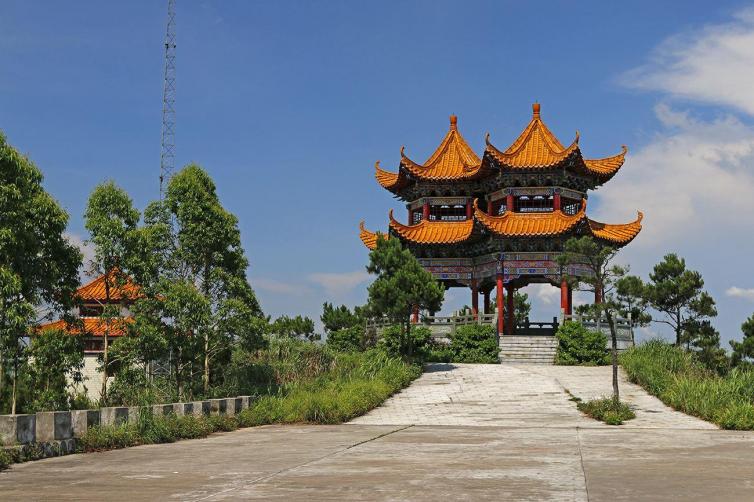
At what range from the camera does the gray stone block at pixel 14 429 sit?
12477mm

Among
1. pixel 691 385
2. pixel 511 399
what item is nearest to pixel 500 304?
pixel 511 399

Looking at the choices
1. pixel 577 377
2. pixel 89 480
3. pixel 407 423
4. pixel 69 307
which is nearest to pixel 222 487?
pixel 89 480

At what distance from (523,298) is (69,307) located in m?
32.3

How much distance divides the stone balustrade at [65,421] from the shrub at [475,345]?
16357 mm

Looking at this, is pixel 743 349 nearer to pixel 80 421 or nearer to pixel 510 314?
pixel 510 314

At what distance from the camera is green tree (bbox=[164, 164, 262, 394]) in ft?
72.2

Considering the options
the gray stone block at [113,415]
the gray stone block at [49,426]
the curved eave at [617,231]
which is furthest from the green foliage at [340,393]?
the curved eave at [617,231]

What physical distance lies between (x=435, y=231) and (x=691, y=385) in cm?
1880

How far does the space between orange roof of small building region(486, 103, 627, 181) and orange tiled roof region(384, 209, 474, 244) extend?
11.4 ft

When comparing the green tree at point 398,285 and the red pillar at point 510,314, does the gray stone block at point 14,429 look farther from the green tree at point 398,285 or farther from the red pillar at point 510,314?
the red pillar at point 510,314

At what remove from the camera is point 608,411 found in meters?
20.0

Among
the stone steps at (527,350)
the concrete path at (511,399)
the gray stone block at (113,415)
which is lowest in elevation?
the concrete path at (511,399)

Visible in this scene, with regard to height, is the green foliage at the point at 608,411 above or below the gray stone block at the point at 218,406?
below

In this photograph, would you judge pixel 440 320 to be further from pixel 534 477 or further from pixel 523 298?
pixel 534 477
